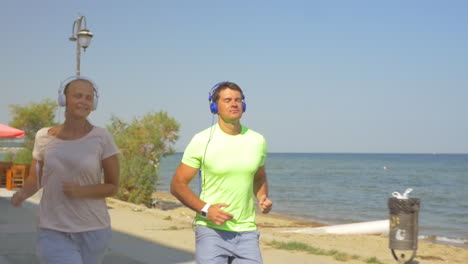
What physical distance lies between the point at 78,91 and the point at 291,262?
5309 mm

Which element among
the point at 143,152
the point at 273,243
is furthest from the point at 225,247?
the point at 143,152

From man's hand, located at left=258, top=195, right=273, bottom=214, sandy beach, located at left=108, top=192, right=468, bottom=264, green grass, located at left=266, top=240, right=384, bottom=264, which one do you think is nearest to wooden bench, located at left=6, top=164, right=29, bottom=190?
sandy beach, located at left=108, top=192, right=468, bottom=264

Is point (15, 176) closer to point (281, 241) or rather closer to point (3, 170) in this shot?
point (3, 170)

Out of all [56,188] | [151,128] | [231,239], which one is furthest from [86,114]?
[151,128]

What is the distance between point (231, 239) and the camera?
12.9 feet

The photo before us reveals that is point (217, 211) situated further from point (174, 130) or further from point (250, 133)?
point (174, 130)

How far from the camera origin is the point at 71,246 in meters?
3.76

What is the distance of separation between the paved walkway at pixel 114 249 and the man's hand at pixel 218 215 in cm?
472

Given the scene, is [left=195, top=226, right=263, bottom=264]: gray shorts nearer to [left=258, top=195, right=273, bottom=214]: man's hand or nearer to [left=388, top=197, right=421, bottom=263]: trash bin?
[left=258, top=195, right=273, bottom=214]: man's hand

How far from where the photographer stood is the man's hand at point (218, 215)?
3.76 metres

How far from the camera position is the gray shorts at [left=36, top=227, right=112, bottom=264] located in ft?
12.2

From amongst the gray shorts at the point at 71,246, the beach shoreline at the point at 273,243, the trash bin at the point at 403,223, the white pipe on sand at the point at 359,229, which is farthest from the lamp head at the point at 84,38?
the gray shorts at the point at 71,246

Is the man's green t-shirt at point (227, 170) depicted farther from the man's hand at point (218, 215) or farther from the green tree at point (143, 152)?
the green tree at point (143, 152)

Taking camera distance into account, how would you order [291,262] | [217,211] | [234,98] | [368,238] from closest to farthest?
[217,211] → [234,98] → [291,262] → [368,238]
